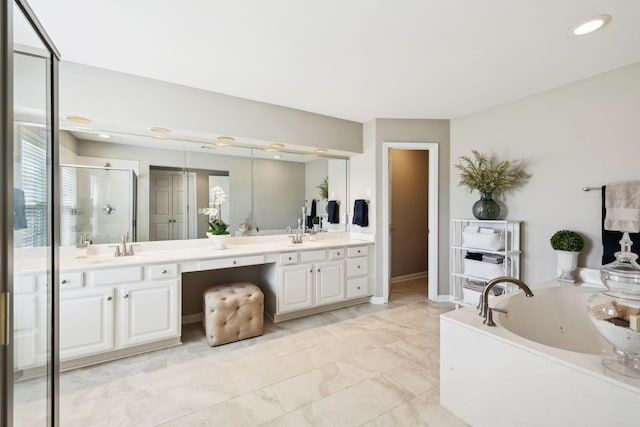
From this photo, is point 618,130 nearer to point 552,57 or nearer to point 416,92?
point 552,57

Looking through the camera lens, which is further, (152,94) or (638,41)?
(152,94)

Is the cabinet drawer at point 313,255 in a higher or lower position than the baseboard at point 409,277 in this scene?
higher

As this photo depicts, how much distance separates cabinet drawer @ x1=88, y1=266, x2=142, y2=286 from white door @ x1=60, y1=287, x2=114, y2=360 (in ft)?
0.20

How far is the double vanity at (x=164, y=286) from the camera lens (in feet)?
6.91

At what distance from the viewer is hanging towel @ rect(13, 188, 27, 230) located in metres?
0.79

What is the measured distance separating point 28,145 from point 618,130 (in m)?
3.86

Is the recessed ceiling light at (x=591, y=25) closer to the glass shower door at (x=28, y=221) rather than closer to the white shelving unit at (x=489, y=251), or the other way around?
the white shelving unit at (x=489, y=251)

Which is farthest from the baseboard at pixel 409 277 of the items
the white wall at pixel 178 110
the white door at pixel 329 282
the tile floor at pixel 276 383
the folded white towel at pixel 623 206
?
the folded white towel at pixel 623 206

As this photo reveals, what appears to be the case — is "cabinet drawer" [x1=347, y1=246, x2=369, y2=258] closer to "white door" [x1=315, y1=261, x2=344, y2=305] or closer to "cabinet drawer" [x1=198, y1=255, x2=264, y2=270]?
"white door" [x1=315, y1=261, x2=344, y2=305]

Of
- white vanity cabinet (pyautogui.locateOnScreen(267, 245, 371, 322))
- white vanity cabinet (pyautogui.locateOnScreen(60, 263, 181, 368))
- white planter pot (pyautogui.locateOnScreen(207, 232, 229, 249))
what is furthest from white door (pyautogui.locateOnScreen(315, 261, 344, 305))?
white vanity cabinet (pyautogui.locateOnScreen(60, 263, 181, 368))

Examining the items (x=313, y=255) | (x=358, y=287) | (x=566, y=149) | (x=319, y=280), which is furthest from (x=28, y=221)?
(x=566, y=149)

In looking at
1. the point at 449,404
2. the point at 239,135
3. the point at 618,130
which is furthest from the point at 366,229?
the point at 618,130

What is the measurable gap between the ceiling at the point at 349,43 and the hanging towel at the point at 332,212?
1.56 m

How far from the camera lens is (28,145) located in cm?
97
